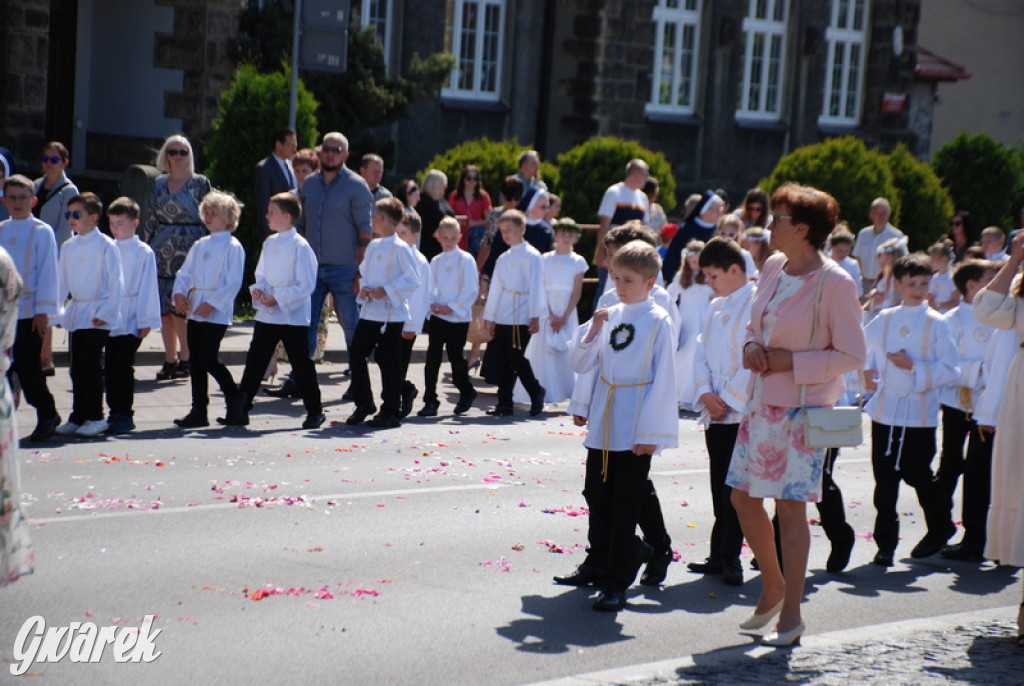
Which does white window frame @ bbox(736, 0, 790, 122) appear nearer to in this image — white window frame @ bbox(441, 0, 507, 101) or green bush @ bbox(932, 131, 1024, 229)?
green bush @ bbox(932, 131, 1024, 229)

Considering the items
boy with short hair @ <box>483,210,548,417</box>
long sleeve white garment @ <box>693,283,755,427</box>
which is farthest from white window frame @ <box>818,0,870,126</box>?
long sleeve white garment @ <box>693,283,755,427</box>

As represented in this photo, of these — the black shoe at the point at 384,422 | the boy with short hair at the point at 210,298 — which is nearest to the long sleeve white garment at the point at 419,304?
the black shoe at the point at 384,422

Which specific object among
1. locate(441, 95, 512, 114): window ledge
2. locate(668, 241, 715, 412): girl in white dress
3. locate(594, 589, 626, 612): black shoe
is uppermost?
locate(441, 95, 512, 114): window ledge

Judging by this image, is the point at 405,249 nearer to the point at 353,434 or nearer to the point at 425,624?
the point at 353,434

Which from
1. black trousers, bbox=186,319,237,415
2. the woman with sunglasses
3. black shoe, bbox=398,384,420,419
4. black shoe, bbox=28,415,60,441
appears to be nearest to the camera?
black shoe, bbox=28,415,60,441

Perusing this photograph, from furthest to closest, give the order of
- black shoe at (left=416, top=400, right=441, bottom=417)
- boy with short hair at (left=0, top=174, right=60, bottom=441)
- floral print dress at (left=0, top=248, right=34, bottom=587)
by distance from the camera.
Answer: black shoe at (left=416, top=400, right=441, bottom=417), boy with short hair at (left=0, top=174, right=60, bottom=441), floral print dress at (left=0, top=248, right=34, bottom=587)

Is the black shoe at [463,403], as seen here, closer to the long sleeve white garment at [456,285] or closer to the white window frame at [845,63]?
the long sleeve white garment at [456,285]

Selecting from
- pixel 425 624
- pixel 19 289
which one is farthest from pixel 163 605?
pixel 19 289

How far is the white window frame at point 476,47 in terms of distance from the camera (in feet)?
81.6

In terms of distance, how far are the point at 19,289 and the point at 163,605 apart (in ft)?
4.94

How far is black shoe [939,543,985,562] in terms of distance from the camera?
8.02 meters

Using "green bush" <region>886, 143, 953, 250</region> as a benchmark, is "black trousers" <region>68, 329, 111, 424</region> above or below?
below

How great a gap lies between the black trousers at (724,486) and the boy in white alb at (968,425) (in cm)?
166

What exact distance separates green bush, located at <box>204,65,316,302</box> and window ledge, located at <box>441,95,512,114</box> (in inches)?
322
